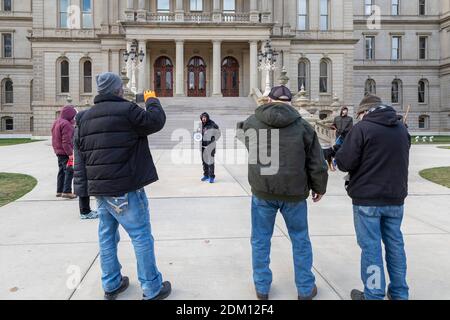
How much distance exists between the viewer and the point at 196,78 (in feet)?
136

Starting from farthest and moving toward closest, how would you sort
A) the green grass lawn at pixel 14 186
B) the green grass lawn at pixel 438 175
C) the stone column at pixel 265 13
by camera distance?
the stone column at pixel 265 13
the green grass lawn at pixel 438 175
the green grass lawn at pixel 14 186

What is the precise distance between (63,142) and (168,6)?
36543 millimetres

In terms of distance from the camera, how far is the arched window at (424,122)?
51.6 metres

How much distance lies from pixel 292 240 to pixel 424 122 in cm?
5469

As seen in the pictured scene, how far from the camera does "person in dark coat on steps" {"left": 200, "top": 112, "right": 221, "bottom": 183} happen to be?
1107 centimetres

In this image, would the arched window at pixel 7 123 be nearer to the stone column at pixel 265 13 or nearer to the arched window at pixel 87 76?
the arched window at pixel 87 76

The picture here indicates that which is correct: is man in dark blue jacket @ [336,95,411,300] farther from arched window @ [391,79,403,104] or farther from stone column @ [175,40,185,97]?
arched window @ [391,79,403,104]

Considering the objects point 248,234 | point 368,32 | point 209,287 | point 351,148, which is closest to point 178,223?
point 248,234

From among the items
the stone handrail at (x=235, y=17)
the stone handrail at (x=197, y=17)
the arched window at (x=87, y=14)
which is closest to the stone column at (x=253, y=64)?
the stone handrail at (x=235, y=17)

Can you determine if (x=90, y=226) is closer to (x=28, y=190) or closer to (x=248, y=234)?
(x=248, y=234)

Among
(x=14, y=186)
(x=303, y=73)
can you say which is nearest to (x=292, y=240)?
(x=14, y=186)

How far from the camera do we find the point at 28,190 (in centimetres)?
1004

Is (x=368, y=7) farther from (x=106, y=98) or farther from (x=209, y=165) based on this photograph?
(x=106, y=98)

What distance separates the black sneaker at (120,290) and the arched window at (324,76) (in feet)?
134
